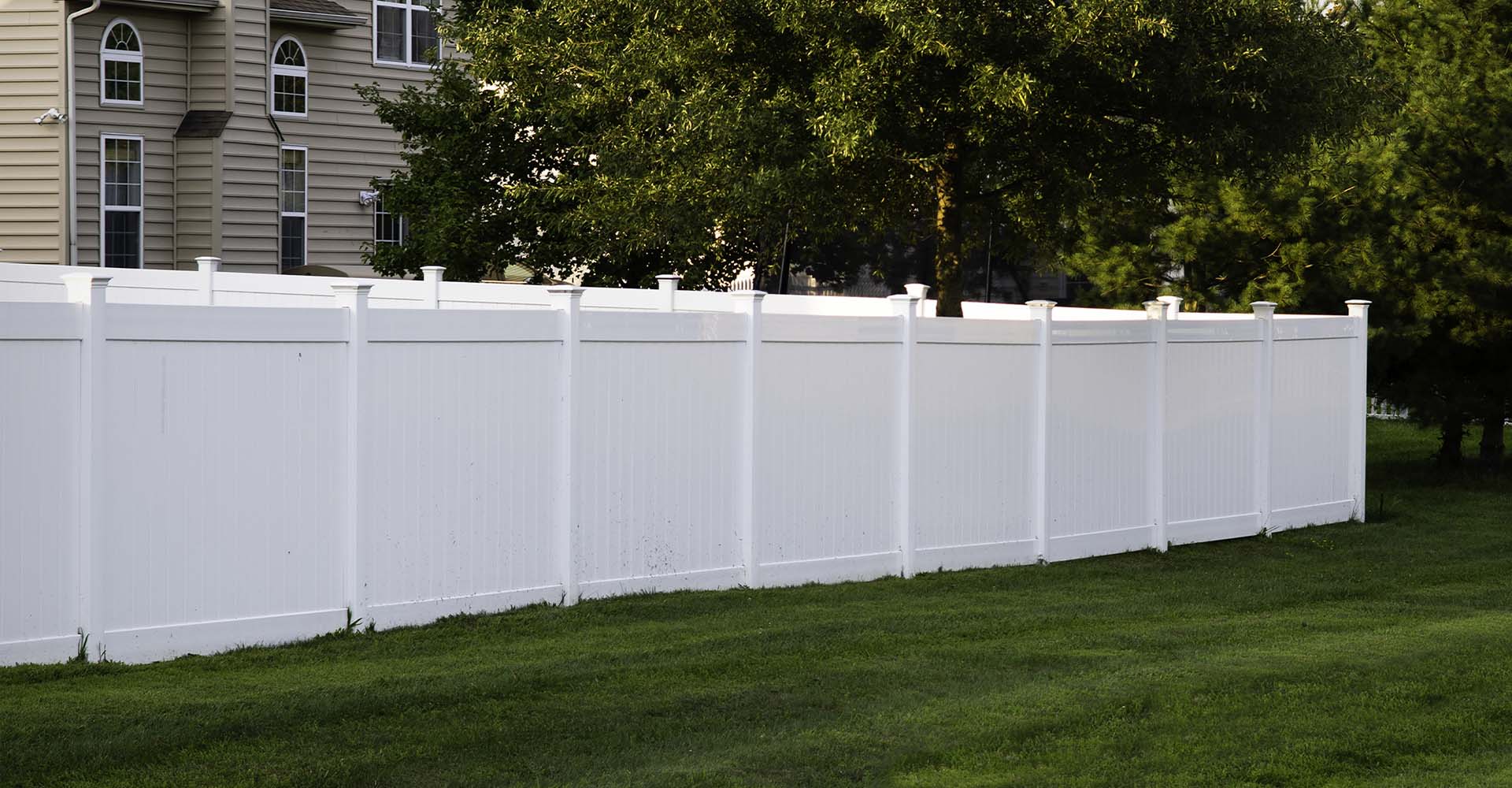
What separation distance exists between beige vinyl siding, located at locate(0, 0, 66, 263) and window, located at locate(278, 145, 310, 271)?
351 cm

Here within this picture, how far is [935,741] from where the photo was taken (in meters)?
6.29

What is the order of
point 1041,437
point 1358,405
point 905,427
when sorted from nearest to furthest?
point 905,427, point 1041,437, point 1358,405

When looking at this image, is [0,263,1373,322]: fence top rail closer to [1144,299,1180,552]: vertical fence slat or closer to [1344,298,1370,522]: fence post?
[1144,299,1180,552]: vertical fence slat

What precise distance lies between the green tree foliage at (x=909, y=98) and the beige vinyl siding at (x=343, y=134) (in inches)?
408

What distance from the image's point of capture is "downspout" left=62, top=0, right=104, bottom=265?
21219 millimetres

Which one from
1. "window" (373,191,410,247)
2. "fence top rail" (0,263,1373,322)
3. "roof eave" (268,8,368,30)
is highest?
"roof eave" (268,8,368,30)

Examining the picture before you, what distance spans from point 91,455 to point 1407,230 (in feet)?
43.4

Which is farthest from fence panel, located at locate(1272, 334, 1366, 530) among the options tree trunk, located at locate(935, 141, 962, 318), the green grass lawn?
the green grass lawn

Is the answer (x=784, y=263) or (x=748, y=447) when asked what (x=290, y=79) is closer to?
(x=784, y=263)

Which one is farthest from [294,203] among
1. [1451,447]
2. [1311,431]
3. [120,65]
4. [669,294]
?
[1311,431]

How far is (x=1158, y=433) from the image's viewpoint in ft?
38.3

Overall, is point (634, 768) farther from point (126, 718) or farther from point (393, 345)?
point (393, 345)

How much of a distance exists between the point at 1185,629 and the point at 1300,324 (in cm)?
503

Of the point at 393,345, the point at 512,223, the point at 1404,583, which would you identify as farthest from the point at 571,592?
the point at 512,223
